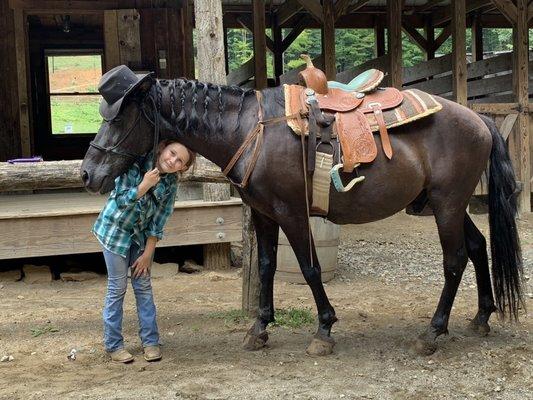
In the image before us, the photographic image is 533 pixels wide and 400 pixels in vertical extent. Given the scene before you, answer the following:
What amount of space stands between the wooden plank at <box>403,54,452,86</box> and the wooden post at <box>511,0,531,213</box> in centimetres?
127

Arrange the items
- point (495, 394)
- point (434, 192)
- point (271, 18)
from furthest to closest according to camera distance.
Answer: point (271, 18) < point (434, 192) < point (495, 394)

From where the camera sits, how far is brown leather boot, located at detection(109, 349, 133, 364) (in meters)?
3.59

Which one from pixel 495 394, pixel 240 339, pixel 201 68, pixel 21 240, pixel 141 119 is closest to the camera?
pixel 495 394

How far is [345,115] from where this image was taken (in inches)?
137

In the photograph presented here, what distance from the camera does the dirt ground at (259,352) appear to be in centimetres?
314

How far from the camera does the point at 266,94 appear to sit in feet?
11.8

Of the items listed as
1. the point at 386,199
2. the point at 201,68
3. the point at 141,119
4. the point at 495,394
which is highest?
the point at 201,68

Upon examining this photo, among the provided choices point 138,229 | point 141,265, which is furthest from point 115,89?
point 141,265

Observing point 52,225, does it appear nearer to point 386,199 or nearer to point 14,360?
point 14,360

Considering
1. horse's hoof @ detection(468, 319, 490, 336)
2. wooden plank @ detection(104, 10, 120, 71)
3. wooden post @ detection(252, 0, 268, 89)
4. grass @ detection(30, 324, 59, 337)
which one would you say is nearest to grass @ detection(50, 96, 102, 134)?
wooden plank @ detection(104, 10, 120, 71)

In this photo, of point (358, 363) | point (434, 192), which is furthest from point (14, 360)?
point (434, 192)

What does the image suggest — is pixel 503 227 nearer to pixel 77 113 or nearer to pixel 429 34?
pixel 429 34

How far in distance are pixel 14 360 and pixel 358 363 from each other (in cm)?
211

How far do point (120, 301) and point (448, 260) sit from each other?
6.47 feet
